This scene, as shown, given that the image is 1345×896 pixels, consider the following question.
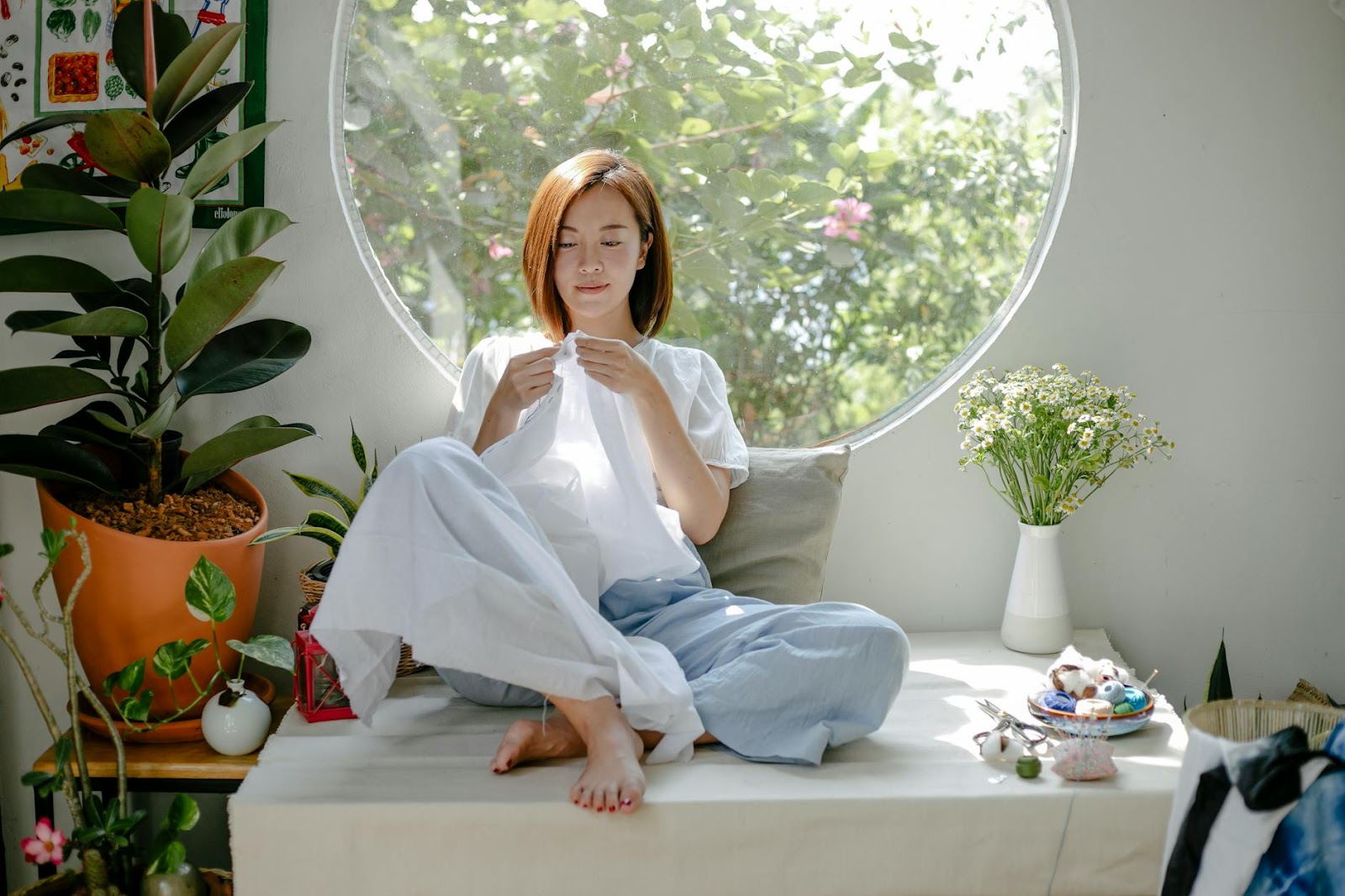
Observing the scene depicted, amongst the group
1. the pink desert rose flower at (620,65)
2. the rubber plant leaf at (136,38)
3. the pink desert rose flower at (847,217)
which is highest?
the pink desert rose flower at (620,65)

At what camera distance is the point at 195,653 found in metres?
2.01

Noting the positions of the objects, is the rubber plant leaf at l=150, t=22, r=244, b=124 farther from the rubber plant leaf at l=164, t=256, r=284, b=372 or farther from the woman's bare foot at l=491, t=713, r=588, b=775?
the woman's bare foot at l=491, t=713, r=588, b=775

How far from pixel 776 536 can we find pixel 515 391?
581 millimetres

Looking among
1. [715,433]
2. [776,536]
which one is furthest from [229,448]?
[776,536]

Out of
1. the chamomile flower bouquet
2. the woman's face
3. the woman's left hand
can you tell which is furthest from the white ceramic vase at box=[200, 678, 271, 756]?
the chamomile flower bouquet

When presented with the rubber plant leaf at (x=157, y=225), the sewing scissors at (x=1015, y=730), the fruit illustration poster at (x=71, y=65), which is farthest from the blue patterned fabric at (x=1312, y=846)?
the fruit illustration poster at (x=71, y=65)

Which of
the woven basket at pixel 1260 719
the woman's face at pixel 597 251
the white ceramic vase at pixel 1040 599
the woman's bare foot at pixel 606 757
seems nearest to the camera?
the woven basket at pixel 1260 719

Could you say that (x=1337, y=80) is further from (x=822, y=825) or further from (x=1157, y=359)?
(x=822, y=825)

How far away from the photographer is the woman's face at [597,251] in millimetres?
2236

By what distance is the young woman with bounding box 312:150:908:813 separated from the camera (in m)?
1.75

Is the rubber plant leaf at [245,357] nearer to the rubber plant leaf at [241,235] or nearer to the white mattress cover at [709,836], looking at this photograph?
the rubber plant leaf at [241,235]

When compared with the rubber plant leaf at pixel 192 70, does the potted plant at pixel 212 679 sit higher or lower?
lower

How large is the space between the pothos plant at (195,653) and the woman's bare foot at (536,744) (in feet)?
1.59

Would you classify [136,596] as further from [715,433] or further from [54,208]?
[715,433]
